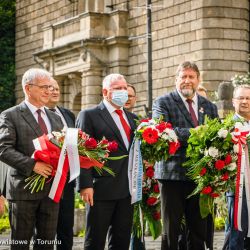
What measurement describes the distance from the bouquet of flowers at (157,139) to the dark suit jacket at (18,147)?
1237mm

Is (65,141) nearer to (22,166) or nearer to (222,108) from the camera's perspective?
(22,166)

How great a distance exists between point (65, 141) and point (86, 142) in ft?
0.81

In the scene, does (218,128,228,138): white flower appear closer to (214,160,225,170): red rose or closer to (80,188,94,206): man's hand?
(214,160,225,170): red rose

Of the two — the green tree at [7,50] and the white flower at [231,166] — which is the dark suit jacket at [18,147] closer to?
the white flower at [231,166]

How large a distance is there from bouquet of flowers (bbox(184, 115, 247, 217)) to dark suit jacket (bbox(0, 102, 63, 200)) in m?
1.63

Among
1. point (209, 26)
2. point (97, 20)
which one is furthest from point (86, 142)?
point (97, 20)

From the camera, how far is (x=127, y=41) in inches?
1184

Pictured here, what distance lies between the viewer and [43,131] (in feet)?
24.0

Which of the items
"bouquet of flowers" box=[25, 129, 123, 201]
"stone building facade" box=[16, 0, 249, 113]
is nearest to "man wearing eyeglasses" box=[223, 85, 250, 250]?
"bouquet of flowers" box=[25, 129, 123, 201]

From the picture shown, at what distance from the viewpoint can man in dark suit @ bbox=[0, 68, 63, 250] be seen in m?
7.04

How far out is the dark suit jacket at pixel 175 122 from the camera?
8156 millimetres

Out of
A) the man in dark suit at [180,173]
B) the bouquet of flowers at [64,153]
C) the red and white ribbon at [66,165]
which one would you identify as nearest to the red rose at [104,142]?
the bouquet of flowers at [64,153]

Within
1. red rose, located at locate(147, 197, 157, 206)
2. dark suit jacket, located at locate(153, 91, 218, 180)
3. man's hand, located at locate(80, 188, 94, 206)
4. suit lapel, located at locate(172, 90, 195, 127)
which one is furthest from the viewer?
red rose, located at locate(147, 197, 157, 206)

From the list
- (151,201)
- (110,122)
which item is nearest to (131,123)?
(110,122)
